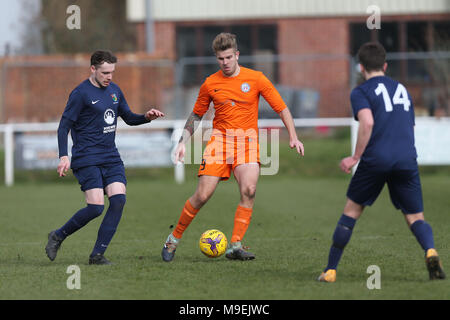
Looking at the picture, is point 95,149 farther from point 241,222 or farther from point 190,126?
point 241,222

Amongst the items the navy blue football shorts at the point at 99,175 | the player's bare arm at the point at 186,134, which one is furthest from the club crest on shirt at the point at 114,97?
the player's bare arm at the point at 186,134

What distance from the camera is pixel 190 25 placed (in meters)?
27.1

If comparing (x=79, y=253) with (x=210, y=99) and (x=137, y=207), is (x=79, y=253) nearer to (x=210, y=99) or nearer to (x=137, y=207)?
(x=210, y=99)

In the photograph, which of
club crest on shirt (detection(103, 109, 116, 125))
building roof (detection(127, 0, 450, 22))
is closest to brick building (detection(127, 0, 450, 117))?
building roof (detection(127, 0, 450, 22))

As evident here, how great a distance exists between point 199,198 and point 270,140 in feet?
39.3

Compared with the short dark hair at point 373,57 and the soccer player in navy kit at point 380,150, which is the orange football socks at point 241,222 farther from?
the short dark hair at point 373,57

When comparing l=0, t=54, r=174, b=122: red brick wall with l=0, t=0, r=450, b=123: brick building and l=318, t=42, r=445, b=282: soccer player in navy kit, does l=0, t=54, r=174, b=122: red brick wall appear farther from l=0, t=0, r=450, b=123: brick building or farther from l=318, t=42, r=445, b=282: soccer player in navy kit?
l=318, t=42, r=445, b=282: soccer player in navy kit

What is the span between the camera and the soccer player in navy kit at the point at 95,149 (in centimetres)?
765

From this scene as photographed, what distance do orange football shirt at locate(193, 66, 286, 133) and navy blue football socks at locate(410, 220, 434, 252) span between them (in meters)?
1.95

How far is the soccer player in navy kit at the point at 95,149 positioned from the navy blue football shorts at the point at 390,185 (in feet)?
7.66

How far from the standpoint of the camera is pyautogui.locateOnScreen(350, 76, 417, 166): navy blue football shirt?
20.5 feet

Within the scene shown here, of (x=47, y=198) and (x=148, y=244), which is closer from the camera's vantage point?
(x=148, y=244)

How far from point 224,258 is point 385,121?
2.54 m
